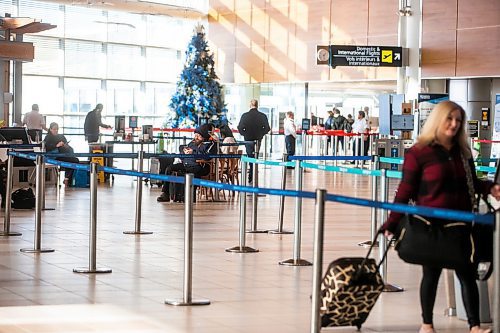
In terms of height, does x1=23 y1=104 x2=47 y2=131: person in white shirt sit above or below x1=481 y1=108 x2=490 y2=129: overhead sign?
below

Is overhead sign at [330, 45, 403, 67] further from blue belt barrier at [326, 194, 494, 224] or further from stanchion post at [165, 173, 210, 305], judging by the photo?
blue belt barrier at [326, 194, 494, 224]

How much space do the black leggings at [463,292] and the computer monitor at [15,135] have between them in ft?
42.0

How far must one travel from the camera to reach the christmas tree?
33.2m

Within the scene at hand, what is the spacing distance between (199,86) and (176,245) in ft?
69.9

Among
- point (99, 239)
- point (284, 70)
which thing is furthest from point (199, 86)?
point (99, 239)

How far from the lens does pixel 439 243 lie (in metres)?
6.66

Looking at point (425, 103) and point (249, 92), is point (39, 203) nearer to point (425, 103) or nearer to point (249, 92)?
point (425, 103)

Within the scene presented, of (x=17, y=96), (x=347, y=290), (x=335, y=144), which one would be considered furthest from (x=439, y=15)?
(x=347, y=290)

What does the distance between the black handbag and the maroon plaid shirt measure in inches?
6.9

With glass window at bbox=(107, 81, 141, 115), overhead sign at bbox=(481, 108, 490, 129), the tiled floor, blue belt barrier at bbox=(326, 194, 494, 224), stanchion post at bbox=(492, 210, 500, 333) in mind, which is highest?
glass window at bbox=(107, 81, 141, 115)

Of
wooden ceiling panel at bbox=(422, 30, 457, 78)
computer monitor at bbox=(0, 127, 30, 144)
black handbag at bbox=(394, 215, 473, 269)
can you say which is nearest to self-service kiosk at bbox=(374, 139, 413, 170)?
wooden ceiling panel at bbox=(422, 30, 457, 78)

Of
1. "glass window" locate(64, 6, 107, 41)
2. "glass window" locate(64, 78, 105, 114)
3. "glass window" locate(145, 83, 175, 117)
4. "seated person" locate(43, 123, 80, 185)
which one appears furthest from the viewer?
"glass window" locate(145, 83, 175, 117)

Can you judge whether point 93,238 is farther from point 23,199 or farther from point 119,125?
point 119,125

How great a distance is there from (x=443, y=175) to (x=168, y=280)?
3.56m
